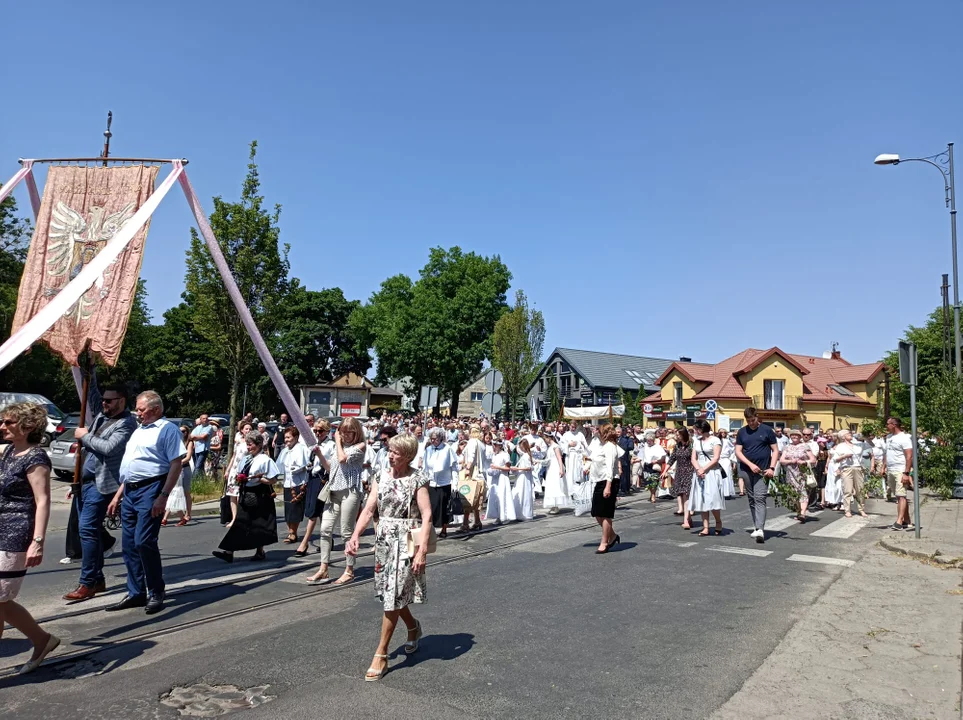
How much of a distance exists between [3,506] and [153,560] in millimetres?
1825

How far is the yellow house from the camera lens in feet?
172

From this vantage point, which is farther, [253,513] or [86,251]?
[253,513]

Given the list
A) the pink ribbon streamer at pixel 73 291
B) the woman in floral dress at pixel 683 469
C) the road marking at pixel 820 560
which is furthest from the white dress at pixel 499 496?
the pink ribbon streamer at pixel 73 291

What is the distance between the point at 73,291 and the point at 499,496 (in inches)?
337

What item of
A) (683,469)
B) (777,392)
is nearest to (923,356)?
(777,392)

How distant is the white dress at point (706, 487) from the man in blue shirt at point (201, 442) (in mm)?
9602

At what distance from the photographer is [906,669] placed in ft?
16.4

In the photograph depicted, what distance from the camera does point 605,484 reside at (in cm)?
971

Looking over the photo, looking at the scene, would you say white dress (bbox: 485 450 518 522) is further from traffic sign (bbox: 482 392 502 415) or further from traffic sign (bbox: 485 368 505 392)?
traffic sign (bbox: 485 368 505 392)

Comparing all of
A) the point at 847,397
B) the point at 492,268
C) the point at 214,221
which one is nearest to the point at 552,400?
the point at 492,268

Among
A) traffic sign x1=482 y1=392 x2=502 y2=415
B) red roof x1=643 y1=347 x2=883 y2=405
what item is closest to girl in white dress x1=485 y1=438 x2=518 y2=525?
traffic sign x1=482 y1=392 x2=502 y2=415

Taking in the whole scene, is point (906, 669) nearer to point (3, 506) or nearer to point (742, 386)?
point (3, 506)

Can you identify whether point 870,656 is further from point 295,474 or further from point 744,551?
point 295,474

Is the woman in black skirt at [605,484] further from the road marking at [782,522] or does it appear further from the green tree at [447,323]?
the green tree at [447,323]
